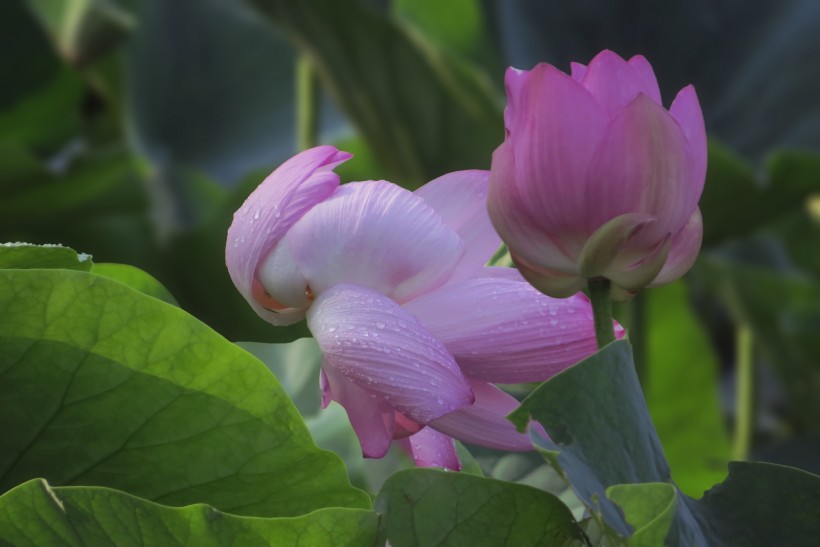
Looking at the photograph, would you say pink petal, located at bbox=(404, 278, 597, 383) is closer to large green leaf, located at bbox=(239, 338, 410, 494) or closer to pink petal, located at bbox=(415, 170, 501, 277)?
pink petal, located at bbox=(415, 170, 501, 277)

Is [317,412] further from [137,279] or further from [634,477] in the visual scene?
[634,477]

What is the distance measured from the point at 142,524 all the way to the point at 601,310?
0.13 metres

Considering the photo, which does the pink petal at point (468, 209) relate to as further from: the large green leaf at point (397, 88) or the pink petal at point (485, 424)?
the large green leaf at point (397, 88)

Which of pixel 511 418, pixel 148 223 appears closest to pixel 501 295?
pixel 511 418

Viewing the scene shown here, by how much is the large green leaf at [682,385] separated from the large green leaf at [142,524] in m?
1.71

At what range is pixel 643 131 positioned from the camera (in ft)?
1.01

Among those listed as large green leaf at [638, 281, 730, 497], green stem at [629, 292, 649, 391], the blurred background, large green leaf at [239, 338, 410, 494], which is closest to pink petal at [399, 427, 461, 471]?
large green leaf at [239, 338, 410, 494]

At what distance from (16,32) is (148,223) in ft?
1.27

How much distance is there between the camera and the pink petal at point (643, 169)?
1.00 feet

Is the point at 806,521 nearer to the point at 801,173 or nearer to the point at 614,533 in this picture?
the point at 614,533

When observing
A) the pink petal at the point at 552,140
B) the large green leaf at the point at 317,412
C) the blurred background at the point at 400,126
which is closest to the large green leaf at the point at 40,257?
the pink petal at the point at 552,140

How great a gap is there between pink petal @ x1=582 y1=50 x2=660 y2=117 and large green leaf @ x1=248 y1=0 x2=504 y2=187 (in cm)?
94

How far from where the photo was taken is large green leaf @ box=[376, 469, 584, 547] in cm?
31

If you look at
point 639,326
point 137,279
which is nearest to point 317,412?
point 137,279
